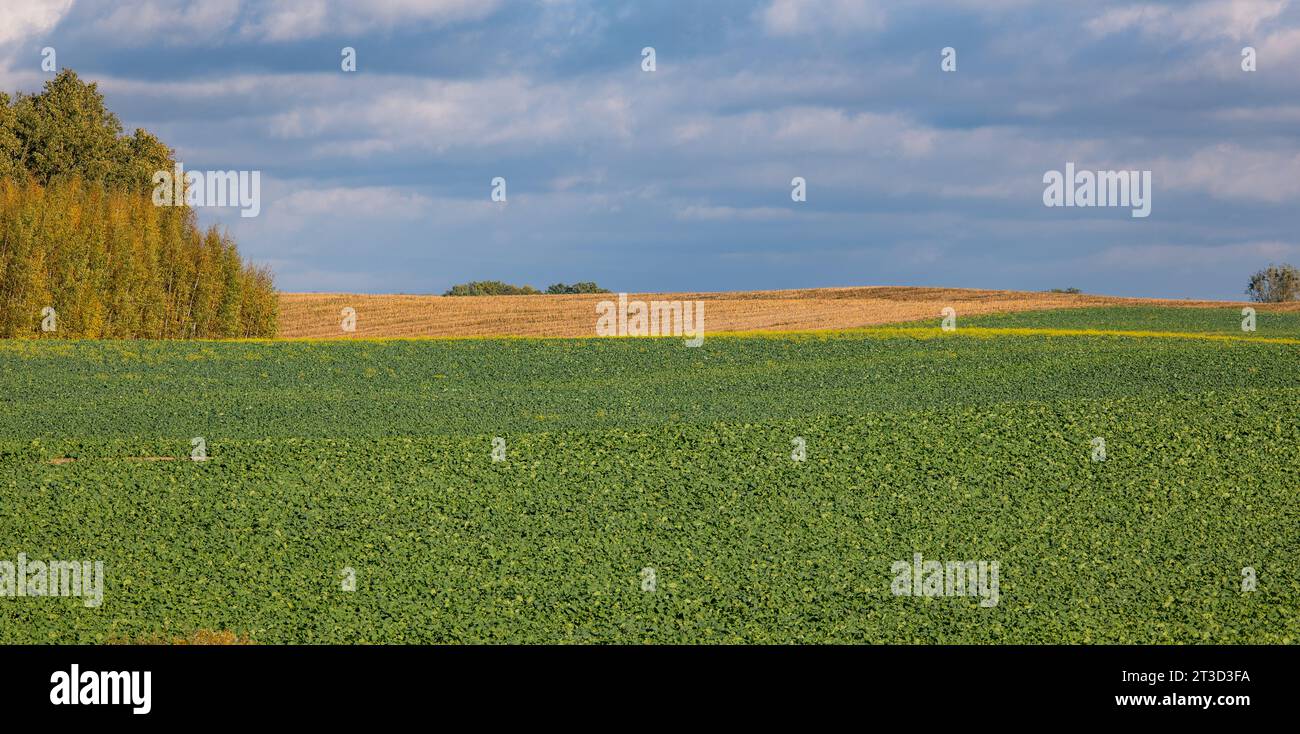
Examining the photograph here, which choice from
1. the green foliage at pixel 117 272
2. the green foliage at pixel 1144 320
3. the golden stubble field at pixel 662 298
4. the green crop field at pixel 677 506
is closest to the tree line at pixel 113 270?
the green foliage at pixel 117 272

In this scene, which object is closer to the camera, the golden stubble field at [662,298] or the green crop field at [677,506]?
the green crop field at [677,506]

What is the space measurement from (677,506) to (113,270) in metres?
28.0

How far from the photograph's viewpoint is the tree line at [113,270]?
36.2 meters

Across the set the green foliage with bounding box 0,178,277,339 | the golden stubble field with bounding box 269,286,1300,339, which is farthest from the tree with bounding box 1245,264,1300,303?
the green foliage with bounding box 0,178,277,339

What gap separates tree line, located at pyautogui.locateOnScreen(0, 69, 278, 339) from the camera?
36.2 meters

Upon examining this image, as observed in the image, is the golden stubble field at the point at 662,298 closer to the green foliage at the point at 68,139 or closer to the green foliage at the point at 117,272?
the green foliage at the point at 117,272

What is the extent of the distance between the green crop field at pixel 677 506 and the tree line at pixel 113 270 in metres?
9.57

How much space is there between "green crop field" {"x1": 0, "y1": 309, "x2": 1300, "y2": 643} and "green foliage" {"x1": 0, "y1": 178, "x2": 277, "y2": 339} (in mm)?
9590

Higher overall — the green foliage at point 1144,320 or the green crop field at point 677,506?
the green foliage at point 1144,320
